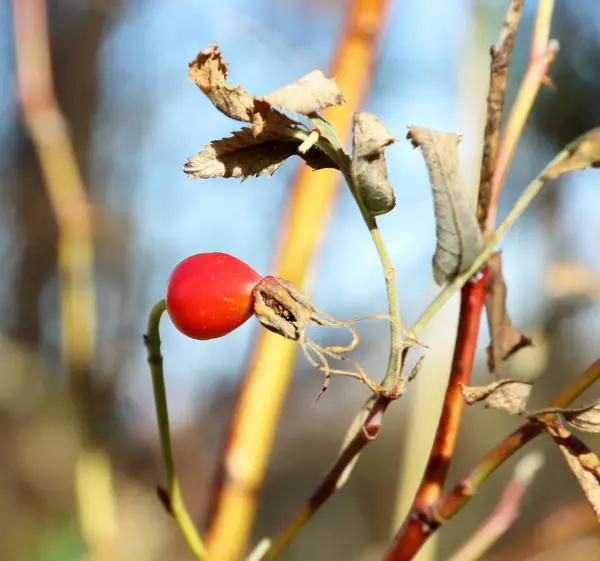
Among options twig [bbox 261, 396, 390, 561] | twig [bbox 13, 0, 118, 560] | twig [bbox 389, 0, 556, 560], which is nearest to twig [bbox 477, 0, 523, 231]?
twig [bbox 389, 0, 556, 560]

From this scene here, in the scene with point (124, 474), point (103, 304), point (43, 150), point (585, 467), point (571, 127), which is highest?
point (571, 127)

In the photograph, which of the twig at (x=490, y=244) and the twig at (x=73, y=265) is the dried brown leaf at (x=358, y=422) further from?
the twig at (x=73, y=265)

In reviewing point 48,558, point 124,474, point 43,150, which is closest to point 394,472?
point 124,474

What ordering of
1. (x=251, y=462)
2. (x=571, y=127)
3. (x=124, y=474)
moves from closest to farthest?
(x=251, y=462) < (x=124, y=474) < (x=571, y=127)

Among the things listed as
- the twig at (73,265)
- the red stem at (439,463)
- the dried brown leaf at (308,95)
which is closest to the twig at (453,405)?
the red stem at (439,463)

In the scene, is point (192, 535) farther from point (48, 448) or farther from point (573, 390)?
point (48, 448)

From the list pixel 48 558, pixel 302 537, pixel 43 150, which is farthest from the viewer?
pixel 302 537

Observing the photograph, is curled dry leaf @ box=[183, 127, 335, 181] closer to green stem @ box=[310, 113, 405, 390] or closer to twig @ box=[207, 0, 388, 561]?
green stem @ box=[310, 113, 405, 390]
